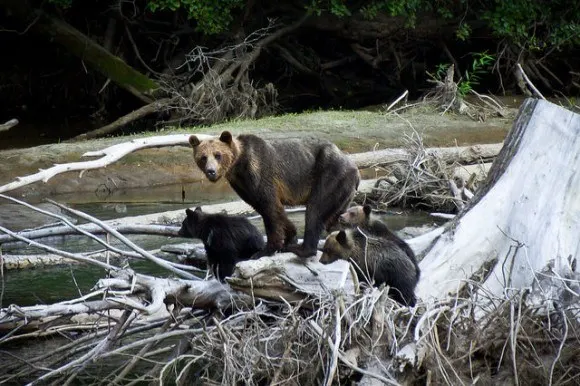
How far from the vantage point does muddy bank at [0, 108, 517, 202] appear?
44.2 ft

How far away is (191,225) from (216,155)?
0.83 m

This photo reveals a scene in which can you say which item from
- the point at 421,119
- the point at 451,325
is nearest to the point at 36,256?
the point at 451,325

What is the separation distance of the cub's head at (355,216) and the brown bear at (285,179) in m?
0.13

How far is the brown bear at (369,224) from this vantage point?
7055mm

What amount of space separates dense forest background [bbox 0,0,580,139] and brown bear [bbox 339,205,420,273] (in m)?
8.81

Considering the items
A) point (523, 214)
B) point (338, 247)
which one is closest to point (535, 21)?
point (523, 214)

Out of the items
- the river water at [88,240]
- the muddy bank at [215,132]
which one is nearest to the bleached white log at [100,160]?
the river water at [88,240]

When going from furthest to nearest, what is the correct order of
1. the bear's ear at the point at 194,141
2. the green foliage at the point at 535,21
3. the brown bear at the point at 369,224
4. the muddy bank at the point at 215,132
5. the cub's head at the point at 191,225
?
the green foliage at the point at 535,21 → the muddy bank at the point at 215,132 → the cub's head at the point at 191,225 → the bear's ear at the point at 194,141 → the brown bear at the point at 369,224

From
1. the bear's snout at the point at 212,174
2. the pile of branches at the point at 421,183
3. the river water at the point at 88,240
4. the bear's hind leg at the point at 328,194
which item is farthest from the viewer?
the pile of branches at the point at 421,183

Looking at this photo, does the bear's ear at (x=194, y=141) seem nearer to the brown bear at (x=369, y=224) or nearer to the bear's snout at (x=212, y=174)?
the bear's snout at (x=212, y=174)

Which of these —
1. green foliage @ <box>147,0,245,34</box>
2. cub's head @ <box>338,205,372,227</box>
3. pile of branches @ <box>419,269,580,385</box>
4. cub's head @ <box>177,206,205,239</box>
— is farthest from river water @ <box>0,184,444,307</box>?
green foliage @ <box>147,0,245,34</box>

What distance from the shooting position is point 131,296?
6.48 m

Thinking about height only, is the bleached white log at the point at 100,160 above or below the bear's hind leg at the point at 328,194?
above

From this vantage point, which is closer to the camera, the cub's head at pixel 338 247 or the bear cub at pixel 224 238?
the cub's head at pixel 338 247
